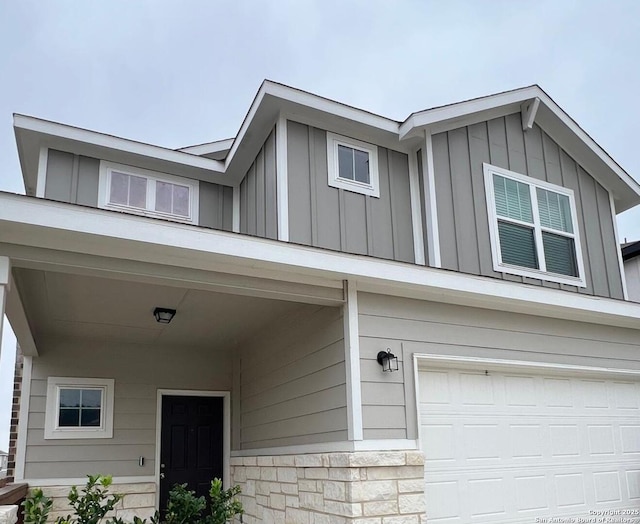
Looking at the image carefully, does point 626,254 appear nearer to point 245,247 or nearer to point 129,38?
point 245,247

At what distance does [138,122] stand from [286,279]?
2129 cm

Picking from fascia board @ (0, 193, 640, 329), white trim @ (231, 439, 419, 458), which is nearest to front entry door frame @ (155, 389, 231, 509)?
white trim @ (231, 439, 419, 458)

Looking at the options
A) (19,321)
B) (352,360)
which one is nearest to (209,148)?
(19,321)

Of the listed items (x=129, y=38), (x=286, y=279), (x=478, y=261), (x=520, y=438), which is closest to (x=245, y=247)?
(x=286, y=279)

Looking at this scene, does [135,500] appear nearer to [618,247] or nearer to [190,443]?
[190,443]

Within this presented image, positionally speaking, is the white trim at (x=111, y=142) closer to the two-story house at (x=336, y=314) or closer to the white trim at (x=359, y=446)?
the two-story house at (x=336, y=314)

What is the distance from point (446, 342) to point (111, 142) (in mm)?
4414

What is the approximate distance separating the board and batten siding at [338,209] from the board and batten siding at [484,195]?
46 cm

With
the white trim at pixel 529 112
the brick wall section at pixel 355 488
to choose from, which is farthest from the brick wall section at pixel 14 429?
the white trim at pixel 529 112

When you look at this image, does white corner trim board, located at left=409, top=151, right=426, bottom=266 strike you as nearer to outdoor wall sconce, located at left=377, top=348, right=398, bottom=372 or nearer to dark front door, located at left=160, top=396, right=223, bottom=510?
outdoor wall sconce, located at left=377, top=348, right=398, bottom=372

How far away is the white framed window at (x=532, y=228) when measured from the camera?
22.7ft

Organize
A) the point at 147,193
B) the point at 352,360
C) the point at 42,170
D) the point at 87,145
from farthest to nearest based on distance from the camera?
the point at 147,193
the point at 87,145
the point at 42,170
the point at 352,360

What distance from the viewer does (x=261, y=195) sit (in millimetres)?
7004

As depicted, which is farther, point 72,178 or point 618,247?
point 618,247
